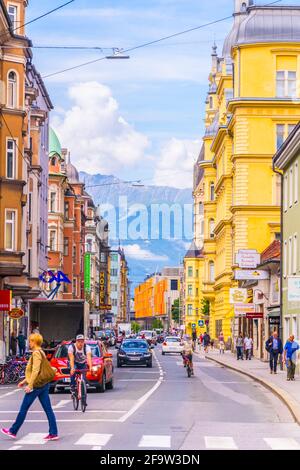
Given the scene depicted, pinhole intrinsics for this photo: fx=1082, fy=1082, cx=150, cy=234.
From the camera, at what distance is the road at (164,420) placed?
16.5m

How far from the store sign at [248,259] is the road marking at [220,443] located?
139ft

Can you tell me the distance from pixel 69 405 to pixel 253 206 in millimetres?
47912

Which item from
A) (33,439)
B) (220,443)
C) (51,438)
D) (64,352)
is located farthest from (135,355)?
(220,443)

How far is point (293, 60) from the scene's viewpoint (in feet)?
238

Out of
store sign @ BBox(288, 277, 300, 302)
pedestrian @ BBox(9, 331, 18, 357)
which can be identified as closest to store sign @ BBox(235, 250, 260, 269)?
pedestrian @ BBox(9, 331, 18, 357)

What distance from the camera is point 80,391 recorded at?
2358 centimetres

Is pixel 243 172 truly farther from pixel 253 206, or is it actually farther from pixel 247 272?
pixel 247 272

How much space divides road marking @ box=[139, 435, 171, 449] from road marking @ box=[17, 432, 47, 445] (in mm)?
1544

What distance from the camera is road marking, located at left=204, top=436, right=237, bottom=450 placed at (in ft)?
52.5

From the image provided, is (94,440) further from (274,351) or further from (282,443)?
(274,351)

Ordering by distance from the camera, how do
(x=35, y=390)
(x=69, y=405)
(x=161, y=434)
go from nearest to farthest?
1. (x=35, y=390)
2. (x=161, y=434)
3. (x=69, y=405)

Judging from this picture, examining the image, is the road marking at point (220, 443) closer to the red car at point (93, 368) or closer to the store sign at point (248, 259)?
the red car at point (93, 368)

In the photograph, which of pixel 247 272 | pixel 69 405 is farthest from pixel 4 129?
pixel 69 405

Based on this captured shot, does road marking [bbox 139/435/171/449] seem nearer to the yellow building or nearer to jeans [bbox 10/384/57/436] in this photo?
jeans [bbox 10/384/57/436]
